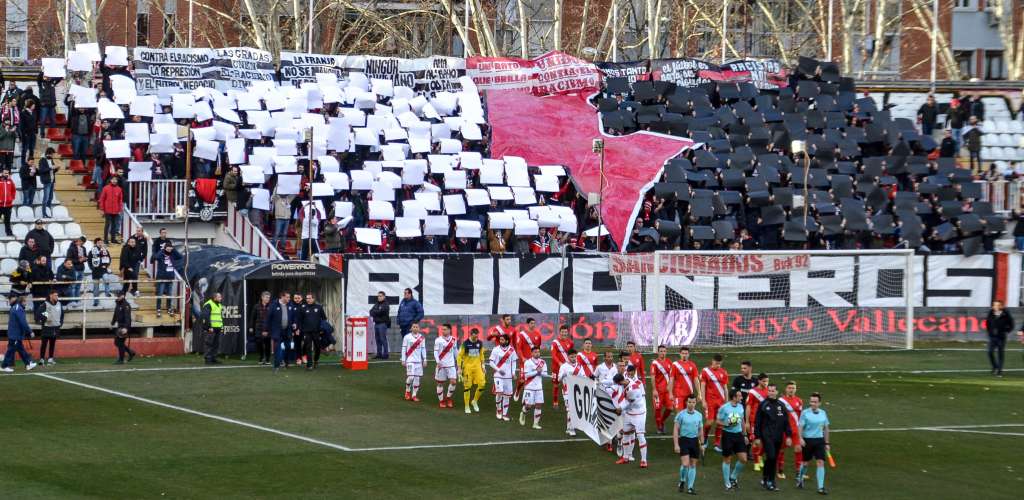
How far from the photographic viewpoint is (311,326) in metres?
33.8

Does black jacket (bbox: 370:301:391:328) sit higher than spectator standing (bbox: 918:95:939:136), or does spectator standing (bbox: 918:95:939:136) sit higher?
spectator standing (bbox: 918:95:939:136)

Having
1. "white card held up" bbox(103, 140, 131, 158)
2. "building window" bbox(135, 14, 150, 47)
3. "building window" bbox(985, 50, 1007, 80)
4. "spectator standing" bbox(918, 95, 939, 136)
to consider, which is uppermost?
"building window" bbox(135, 14, 150, 47)

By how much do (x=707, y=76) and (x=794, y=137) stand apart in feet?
16.3

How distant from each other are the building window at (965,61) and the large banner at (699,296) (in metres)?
30.0

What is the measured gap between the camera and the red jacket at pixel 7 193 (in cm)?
3788

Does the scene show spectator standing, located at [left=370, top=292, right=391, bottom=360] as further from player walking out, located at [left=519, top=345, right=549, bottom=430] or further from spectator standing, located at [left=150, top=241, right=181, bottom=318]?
player walking out, located at [left=519, top=345, right=549, bottom=430]

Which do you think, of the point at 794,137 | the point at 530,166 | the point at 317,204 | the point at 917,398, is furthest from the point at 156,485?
the point at 794,137

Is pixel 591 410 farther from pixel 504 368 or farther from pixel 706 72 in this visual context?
pixel 706 72

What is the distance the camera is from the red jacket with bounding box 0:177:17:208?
124 ft

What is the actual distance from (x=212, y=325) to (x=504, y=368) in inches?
361

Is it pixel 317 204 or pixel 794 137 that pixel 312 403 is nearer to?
pixel 317 204

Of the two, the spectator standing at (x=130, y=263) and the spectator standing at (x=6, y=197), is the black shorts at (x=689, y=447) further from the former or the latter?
the spectator standing at (x=6, y=197)

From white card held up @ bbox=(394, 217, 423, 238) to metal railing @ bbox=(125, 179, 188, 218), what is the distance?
6.04m

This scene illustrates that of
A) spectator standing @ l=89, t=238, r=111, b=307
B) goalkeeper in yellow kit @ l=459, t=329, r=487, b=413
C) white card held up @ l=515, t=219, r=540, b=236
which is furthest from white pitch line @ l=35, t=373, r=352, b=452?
white card held up @ l=515, t=219, r=540, b=236
